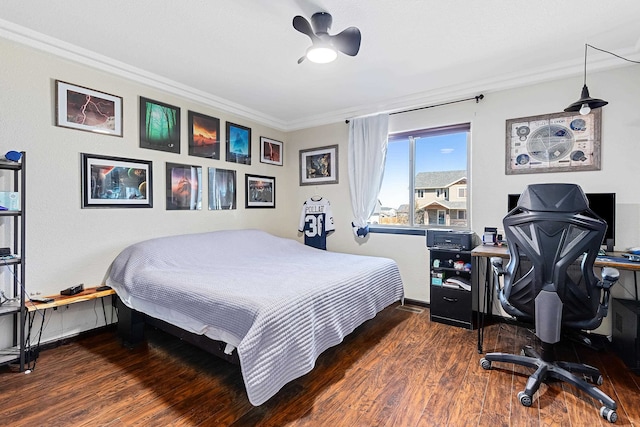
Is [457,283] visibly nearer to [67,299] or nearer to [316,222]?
[316,222]

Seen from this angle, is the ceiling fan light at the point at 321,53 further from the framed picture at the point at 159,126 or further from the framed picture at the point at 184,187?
the framed picture at the point at 184,187

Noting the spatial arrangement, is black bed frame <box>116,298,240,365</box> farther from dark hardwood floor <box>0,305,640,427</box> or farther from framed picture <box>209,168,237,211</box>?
framed picture <box>209,168,237,211</box>

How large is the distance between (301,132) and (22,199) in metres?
3.36

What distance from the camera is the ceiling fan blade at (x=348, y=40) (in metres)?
1.96

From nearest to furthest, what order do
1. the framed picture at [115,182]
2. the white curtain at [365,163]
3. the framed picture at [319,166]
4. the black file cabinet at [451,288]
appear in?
1. the framed picture at [115,182]
2. the black file cabinet at [451,288]
3. the white curtain at [365,163]
4. the framed picture at [319,166]

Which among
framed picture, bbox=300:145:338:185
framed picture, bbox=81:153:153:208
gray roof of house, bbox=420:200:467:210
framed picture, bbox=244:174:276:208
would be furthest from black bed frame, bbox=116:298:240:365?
gray roof of house, bbox=420:200:467:210

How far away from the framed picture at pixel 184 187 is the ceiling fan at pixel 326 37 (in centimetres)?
205

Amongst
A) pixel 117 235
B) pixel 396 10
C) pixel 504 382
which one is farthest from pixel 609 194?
pixel 117 235

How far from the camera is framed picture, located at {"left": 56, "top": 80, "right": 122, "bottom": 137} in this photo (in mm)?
2557

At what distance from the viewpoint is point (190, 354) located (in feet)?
8.06

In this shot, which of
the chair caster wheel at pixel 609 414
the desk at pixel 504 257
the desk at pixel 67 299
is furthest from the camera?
the desk at pixel 67 299

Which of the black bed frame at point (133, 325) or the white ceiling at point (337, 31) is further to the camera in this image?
the black bed frame at point (133, 325)

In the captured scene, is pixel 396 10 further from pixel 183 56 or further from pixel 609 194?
pixel 609 194

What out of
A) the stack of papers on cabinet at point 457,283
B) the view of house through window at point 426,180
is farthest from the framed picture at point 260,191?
the stack of papers on cabinet at point 457,283
